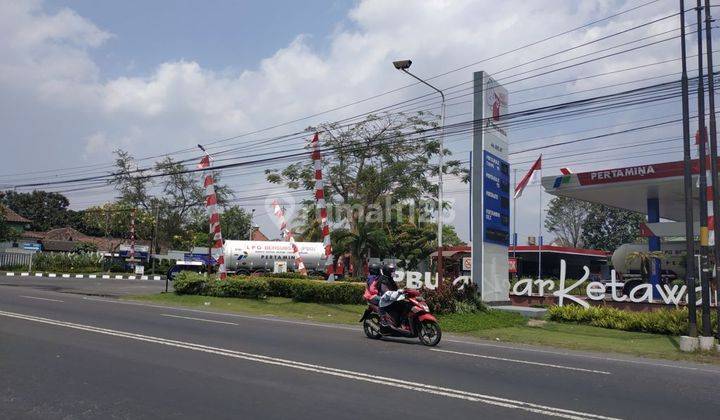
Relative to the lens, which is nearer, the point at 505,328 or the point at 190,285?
the point at 505,328

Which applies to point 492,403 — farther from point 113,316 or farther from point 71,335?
point 113,316

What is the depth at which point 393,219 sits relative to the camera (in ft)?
138

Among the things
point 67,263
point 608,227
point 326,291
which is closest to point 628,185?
point 326,291

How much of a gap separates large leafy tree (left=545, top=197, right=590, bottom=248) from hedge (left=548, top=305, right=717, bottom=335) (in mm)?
58379

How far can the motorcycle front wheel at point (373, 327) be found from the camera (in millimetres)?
13852

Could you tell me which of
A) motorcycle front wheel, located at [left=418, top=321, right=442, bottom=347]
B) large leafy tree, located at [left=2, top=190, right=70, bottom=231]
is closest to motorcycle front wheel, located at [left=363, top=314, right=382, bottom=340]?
motorcycle front wheel, located at [left=418, top=321, right=442, bottom=347]

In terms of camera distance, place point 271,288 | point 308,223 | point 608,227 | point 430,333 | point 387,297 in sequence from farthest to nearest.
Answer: point 608,227 → point 308,223 → point 271,288 → point 387,297 → point 430,333

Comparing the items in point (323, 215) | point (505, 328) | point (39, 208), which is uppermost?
point (39, 208)

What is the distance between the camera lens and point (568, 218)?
76438 mm

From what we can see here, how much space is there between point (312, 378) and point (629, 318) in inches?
522

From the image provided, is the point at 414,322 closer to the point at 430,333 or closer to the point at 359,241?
the point at 430,333

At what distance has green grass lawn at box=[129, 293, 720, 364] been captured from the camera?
14.5m

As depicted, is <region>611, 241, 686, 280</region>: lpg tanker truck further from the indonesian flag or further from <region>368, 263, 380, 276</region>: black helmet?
<region>368, 263, 380, 276</region>: black helmet

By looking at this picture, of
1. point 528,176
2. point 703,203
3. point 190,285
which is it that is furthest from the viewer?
point 528,176
